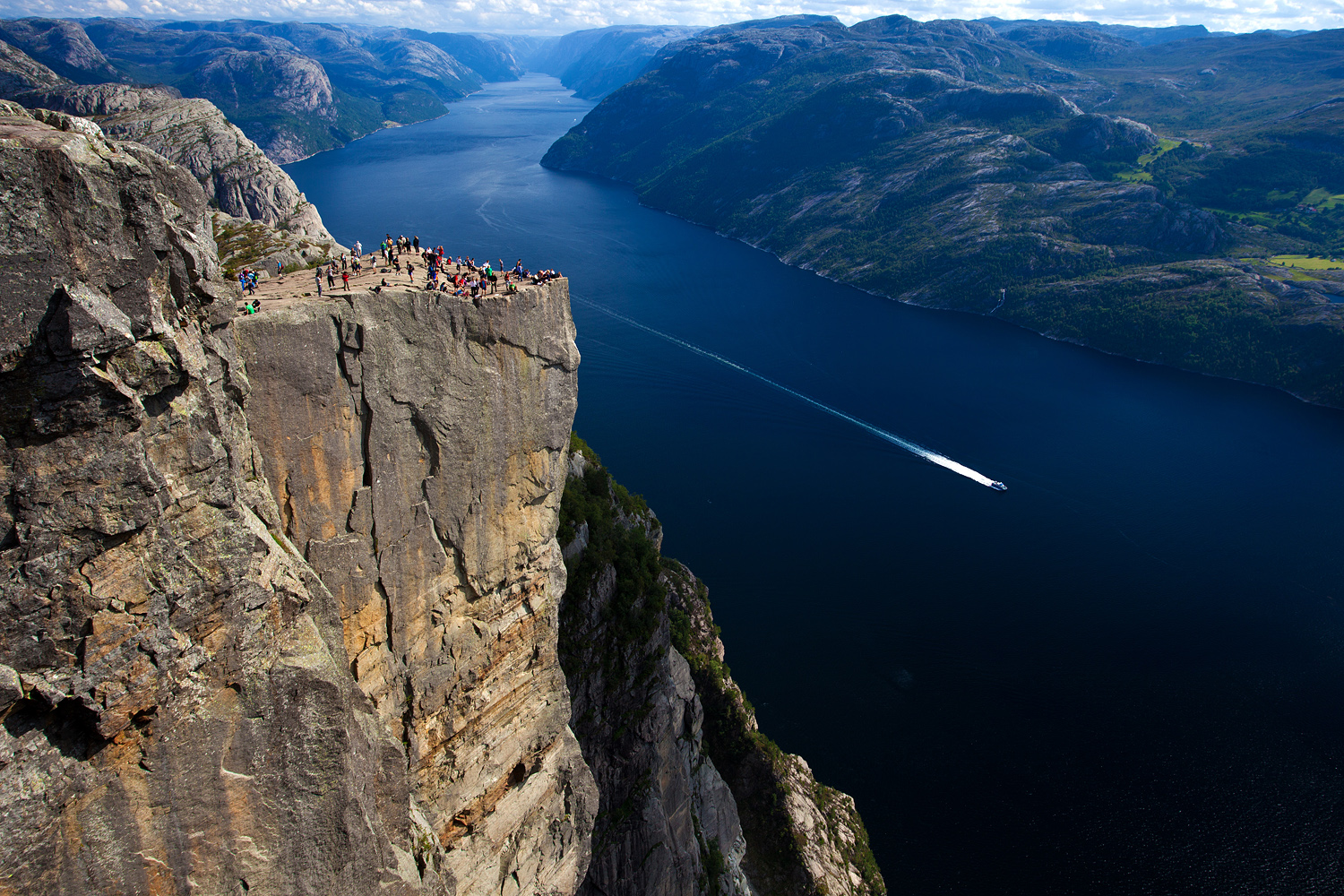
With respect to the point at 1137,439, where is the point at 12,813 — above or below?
above

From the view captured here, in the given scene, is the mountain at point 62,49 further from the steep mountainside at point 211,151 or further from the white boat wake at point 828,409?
the steep mountainside at point 211,151

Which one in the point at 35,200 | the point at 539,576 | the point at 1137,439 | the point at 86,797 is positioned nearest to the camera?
the point at 35,200

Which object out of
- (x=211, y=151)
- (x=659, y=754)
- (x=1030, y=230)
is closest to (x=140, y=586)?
(x=659, y=754)

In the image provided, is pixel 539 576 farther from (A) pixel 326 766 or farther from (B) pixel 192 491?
(B) pixel 192 491

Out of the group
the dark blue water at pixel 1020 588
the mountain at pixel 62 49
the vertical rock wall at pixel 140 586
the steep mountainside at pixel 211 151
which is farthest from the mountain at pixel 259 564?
the mountain at pixel 62 49

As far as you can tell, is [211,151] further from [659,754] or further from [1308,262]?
[1308,262]

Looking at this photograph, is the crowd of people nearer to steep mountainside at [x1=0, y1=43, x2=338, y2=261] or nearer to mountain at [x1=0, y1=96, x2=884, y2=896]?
mountain at [x1=0, y1=96, x2=884, y2=896]

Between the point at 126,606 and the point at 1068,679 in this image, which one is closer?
the point at 126,606

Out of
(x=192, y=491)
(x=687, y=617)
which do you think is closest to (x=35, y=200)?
(x=192, y=491)
